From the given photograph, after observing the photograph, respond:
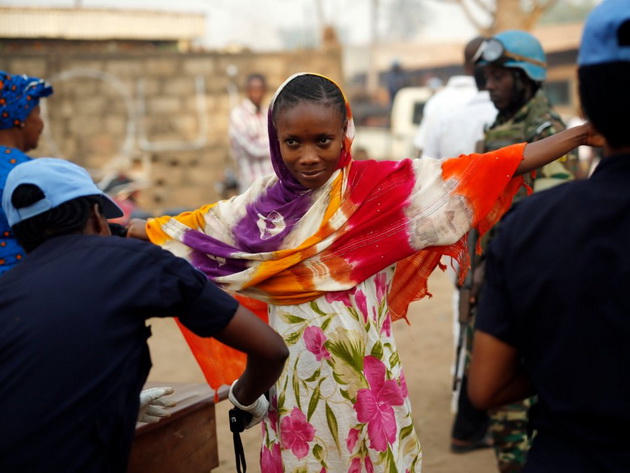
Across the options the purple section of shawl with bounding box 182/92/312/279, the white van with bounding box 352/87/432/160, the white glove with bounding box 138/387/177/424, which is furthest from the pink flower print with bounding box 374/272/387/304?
the white van with bounding box 352/87/432/160

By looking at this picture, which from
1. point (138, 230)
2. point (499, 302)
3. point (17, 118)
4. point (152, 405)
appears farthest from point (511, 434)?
point (17, 118)

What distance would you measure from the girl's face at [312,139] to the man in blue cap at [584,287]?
1086 millimetres

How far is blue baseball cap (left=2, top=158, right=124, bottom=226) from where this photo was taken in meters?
1.90

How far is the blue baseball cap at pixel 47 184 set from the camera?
190 centimetres

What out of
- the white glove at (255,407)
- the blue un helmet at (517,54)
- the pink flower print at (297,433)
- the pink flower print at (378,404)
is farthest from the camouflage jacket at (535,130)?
Result: the white glove at (255,407)

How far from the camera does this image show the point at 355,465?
2.64 m

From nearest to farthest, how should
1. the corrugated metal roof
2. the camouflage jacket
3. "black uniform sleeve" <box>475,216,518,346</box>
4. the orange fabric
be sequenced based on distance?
"black uniform sleeve" <box>475,216,518,346</box>
the orange fabric
the camouflage jacket
the corrugated metal roof

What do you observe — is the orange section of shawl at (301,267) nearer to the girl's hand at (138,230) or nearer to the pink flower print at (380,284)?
the pink flower print at (380,284)

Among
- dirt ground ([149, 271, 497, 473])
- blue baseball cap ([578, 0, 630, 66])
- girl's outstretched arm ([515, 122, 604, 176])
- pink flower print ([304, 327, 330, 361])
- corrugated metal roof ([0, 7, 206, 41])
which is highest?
corrugated metal roof ([0, 7, 206, 41])

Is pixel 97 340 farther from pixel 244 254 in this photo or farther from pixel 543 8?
pixel 543 8

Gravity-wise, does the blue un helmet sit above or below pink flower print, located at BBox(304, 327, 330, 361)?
above

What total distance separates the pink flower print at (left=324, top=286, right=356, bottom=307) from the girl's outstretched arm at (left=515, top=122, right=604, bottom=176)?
0.71 metres

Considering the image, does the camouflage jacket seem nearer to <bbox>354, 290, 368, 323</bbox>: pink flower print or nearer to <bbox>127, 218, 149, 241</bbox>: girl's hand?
<bbox>354, 290, 368, 323</bbox>: pink flower print

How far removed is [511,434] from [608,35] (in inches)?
114
